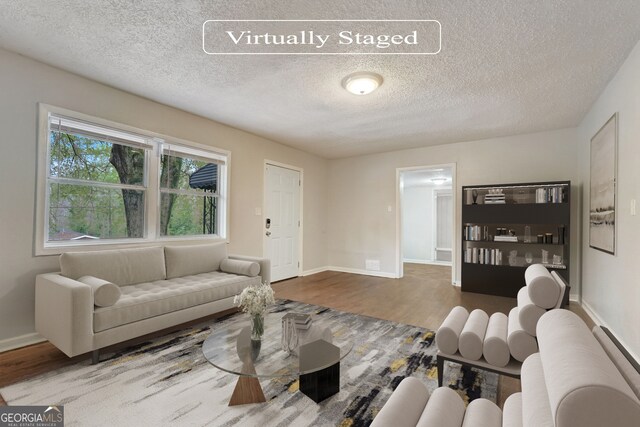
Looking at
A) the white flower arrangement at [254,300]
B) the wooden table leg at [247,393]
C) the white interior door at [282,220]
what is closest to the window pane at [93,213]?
the white interior door at [282,220]

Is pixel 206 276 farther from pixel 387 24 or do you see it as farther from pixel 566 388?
pixel 566 388

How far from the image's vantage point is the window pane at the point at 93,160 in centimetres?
296

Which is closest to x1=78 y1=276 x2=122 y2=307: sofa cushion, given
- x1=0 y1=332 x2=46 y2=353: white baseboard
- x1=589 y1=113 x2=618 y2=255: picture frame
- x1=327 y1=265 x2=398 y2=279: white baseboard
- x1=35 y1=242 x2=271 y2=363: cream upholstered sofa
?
x1=35 y1=242 x2=271 y2=363: cream upholstered sofa

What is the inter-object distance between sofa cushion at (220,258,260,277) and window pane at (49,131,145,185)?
1409 mm

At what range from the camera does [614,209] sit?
281 cm

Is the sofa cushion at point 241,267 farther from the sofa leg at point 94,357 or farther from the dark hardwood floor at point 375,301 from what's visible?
the sofa leg at point 94,357

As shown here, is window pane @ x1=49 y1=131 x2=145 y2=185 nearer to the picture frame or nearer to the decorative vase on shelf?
the picture frame

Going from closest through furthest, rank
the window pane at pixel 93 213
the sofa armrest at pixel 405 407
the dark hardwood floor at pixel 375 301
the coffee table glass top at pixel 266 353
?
the sofa armrest at pixel 405 407, the coffee table glass top at pixel 266 353, the dark hardwood floor at pixel 375 301, the window pane at pixel 93 213

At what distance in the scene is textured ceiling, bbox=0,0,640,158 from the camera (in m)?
2.04

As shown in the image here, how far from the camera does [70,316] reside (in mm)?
2199

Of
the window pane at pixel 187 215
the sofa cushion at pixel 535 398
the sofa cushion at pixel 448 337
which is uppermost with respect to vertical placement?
the window pane at pixel 187 215

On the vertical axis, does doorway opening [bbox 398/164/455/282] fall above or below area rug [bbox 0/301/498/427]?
above

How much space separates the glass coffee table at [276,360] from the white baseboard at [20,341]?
1901 mm

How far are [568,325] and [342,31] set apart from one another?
88.1 inches
